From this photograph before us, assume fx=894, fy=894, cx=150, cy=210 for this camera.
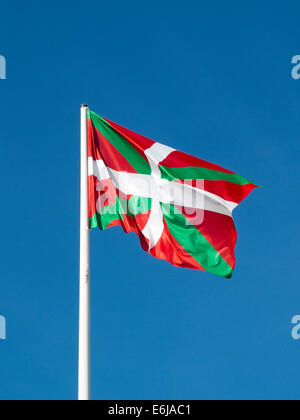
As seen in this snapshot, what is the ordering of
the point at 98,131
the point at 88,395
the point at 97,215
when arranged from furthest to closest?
the point at 98,131 < the point at 97,215 < the point at 88,395

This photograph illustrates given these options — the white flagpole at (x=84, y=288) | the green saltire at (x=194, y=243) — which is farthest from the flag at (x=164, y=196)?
the white flagpole at (x=84, y=288)

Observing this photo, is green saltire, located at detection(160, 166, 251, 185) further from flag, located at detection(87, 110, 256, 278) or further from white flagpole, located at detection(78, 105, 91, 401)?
white flagpole, located at detection(78, 105, 91, 401)

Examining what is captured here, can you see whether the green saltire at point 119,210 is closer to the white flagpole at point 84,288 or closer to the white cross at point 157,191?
the white cross at point 157,191

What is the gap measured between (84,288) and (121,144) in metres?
4.65

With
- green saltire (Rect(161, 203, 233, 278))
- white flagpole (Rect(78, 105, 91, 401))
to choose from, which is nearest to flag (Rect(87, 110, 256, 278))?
green saltire (Rect(161, 203, 233, 278))

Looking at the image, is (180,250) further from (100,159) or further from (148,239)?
(100,159)

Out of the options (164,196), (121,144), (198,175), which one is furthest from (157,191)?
(121,144)

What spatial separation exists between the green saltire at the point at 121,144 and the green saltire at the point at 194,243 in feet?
3.57

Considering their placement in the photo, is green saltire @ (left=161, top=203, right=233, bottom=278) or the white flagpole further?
green saltire @ (left=161, top=203, right=233, bottom=278)

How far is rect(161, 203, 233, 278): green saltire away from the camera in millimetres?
20359

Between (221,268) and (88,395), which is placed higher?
(221,268)

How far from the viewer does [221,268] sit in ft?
66.7
